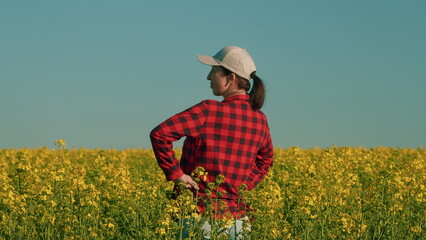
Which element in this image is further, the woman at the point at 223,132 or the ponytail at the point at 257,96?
the ponytail at the point at 257,96

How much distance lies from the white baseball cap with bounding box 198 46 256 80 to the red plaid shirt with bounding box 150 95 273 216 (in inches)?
7.7

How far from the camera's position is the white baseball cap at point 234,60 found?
13.7ft

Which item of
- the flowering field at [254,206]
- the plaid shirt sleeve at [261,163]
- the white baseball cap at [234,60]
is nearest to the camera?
the white baseball cap at [234,60]

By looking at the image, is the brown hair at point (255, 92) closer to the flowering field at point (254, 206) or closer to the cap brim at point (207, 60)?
the cap brim at point (207, 60)

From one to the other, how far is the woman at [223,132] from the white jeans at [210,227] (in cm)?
→ 8

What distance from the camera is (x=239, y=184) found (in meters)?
4.24

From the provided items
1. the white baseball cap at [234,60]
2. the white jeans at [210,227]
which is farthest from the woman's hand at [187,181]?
the white baseball cap at [234,60]

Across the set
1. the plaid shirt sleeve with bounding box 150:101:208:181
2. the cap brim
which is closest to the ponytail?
the cap brim

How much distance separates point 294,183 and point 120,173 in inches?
76.5

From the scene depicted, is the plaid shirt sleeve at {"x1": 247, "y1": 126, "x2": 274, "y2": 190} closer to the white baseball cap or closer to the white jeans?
the white jeans

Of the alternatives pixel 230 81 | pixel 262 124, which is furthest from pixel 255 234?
pixel 230 81

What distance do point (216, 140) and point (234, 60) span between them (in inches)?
24.5

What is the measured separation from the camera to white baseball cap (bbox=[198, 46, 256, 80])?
4188 millimetres

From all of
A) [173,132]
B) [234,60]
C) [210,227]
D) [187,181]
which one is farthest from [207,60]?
[210,227]
